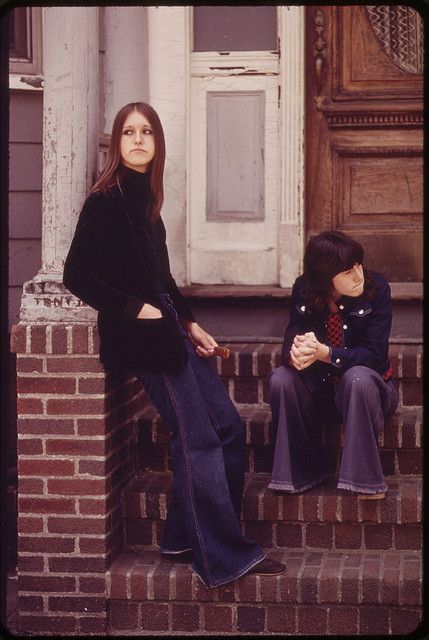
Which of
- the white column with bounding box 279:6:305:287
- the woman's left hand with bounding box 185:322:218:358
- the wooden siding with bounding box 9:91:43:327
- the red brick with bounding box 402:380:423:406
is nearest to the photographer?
the woman's left hand with bounding box 185:322:218:358

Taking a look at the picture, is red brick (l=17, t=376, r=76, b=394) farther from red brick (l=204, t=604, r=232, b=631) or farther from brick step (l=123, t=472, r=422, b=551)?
red brick (l=204, t=604, r=232, b=631)

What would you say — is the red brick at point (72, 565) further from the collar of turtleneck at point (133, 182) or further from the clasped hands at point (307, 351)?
the collar of turtleneck at point (133, 182)

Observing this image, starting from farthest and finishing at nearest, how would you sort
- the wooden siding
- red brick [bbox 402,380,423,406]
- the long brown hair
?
the wooden siding
red brick [bbox 402,380,423,406]
the long brown hair

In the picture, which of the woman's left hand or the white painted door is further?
the white painted door

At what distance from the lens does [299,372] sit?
4.41m

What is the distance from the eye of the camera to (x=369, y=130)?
5.66 meters

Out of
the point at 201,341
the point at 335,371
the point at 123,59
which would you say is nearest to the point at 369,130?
the point at 123,59

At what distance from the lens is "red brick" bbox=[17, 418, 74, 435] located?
14.2 feet

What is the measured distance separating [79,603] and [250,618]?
0.69 meters

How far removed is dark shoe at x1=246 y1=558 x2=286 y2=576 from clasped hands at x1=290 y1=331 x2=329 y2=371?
0.77 meters

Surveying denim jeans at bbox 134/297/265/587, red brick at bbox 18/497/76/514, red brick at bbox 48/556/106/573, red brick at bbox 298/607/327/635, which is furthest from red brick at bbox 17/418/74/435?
red brick at bbox 298/607/327/635

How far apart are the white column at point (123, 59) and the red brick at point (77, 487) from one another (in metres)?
1.77

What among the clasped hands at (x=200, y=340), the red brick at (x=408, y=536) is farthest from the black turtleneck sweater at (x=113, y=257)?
the red brick at (x=408, y=536)

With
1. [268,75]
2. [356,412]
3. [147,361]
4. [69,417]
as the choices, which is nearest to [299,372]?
[356,412]
